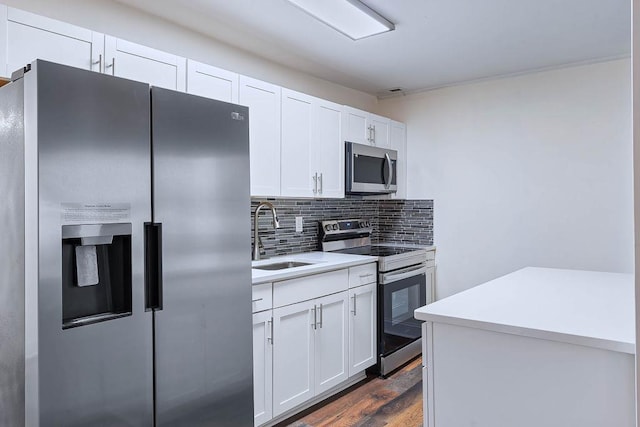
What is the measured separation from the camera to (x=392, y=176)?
3.92m

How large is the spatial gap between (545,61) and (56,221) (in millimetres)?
3413

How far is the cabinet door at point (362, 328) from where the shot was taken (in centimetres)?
303

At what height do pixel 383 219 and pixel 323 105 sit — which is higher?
pixel 323 105

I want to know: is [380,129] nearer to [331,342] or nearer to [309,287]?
[309,287]

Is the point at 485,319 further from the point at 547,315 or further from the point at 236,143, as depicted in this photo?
the point at 236,143

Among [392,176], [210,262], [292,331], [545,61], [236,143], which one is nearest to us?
[210,262]

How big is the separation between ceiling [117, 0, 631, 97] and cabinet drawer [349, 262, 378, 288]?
1.53m

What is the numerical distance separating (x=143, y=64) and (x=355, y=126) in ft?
6.02

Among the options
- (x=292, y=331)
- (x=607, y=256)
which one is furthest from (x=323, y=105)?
(x=607, y=256)

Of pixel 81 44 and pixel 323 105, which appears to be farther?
pixel 323 105

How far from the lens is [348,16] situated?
2.41 meters

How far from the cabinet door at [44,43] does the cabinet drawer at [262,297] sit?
1.30 meters

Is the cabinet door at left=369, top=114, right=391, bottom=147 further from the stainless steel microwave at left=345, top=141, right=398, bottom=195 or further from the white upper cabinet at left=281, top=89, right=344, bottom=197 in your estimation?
the white upper cabinet at left=281, top=89, right=344, bottom=197

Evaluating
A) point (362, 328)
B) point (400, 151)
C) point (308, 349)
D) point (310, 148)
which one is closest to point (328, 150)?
point (310, 148)
